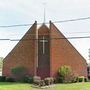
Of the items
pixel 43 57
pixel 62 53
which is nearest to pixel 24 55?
pixel 43 57

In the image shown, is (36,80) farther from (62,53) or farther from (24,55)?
(24,55)

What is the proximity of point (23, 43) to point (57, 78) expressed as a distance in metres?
8.46

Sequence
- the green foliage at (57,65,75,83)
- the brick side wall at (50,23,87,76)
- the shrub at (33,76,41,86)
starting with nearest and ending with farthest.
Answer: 1. the shrub at (33,76,41,86)
2. the green foliage at (57,65,75,83)
3. the brick side wall at (50,23,87,76)

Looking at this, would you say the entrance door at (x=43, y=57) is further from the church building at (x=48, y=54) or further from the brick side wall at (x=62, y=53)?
the brick side wall at (x=62, y=53)

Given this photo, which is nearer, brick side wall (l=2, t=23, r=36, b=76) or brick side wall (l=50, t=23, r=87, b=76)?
brick side wall (l=50, t=23, r=87, b=76)

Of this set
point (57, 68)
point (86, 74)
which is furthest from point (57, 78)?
point (86, 74)

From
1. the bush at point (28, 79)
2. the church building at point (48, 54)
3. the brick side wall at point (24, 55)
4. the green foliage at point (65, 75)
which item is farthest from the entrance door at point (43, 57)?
the bush at point (28, 79)

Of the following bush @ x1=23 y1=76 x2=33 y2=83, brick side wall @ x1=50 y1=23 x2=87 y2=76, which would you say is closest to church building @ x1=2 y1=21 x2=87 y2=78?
brick side wall @ x1=50 y1=23 x2=87 y2=76

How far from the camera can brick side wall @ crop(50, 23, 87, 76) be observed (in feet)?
182

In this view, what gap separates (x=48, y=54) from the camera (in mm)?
55562

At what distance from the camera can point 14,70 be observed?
5638 centimetres

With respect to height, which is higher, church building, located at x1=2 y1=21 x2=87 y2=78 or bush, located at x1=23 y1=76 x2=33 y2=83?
church building, located at x1=2 y1=21 x2=87 y2=78

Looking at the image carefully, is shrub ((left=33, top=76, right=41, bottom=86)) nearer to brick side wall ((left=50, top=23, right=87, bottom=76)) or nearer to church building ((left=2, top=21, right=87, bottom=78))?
church building ((left=2, top=21, right=87, bottom=78))

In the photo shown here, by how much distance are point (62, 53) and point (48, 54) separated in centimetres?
218
